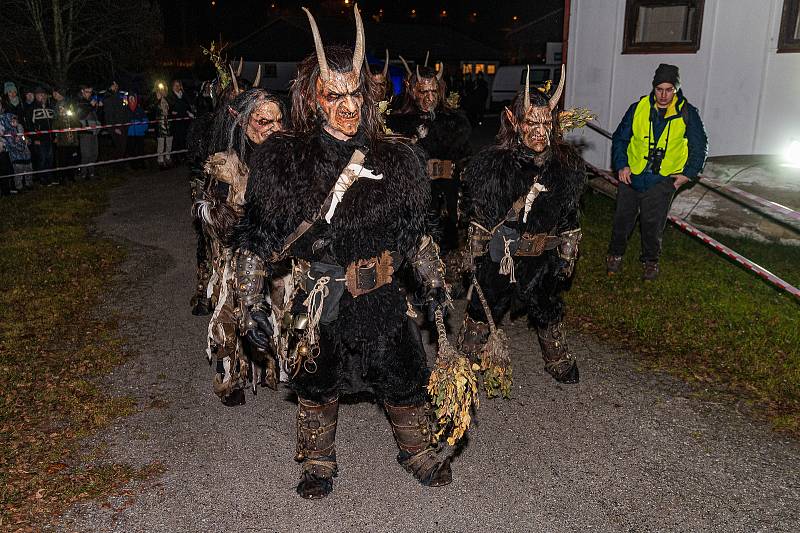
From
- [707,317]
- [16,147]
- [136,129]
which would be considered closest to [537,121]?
[707,317]

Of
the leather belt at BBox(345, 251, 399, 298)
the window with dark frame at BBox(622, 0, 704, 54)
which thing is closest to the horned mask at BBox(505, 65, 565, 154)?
the leather belt at BBox(345, 251, 399, 298)

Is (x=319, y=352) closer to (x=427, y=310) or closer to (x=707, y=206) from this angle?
(x=427, y=310)

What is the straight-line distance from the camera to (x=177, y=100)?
58.5ft

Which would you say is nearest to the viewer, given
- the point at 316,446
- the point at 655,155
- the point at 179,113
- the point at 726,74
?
the point at 316,446

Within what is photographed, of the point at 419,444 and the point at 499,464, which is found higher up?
the point at 419,444

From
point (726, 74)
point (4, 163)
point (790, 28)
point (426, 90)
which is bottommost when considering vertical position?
point (4, 163)

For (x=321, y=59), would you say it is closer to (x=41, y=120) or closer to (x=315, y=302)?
(x=315, y=302)

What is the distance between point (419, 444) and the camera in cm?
446

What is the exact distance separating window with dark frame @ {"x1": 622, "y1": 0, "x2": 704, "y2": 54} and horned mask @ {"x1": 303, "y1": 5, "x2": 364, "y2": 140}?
865 centimetres

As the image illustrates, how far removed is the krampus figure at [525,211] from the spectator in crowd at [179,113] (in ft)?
44.7

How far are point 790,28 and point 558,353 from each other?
7.05 m

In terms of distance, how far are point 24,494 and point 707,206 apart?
9514 mm

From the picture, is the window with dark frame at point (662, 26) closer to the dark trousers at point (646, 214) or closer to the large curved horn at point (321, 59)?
the dark trousers at point (646, 214)

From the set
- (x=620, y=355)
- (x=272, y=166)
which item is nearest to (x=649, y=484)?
(x=620, y=355)
